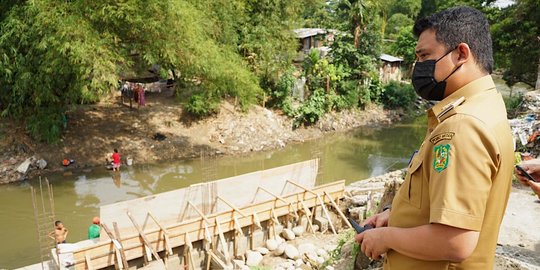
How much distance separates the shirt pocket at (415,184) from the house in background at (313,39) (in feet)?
71.9

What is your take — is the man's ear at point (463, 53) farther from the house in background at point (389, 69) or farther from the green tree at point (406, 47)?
the green tree at point (406, 47)

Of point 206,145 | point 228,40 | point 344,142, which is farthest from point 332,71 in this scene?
point 206,145

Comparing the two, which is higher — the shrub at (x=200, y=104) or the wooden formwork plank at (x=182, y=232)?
the shrub at (x=200, y=104)

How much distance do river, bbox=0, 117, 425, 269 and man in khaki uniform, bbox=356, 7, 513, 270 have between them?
27.6 ft

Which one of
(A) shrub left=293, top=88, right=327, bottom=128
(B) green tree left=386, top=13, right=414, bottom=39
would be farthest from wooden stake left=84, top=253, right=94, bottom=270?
(B) green tree left=386, top=13, right=414, bottom=39

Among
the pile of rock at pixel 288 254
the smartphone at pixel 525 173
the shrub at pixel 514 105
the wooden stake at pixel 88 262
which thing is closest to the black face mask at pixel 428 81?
the smartphone at pixel 525 173

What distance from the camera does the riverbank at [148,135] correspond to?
39.9 ft

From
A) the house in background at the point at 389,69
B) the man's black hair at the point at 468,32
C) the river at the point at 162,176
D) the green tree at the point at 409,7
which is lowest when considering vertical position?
the river at the point at 162,176

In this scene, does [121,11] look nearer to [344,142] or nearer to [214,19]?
[214,19]

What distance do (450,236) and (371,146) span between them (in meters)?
15.9

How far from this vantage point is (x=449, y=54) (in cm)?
139

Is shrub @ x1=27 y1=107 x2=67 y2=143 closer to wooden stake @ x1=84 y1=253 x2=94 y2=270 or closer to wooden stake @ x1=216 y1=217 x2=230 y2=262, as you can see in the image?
wooden stake @ x1=84 y1=253 x2=94 y2=270

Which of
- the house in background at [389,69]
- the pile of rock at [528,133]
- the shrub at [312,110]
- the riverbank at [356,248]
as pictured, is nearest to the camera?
the riverbank at [356,248]

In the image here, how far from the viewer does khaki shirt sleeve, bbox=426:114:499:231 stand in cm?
117
